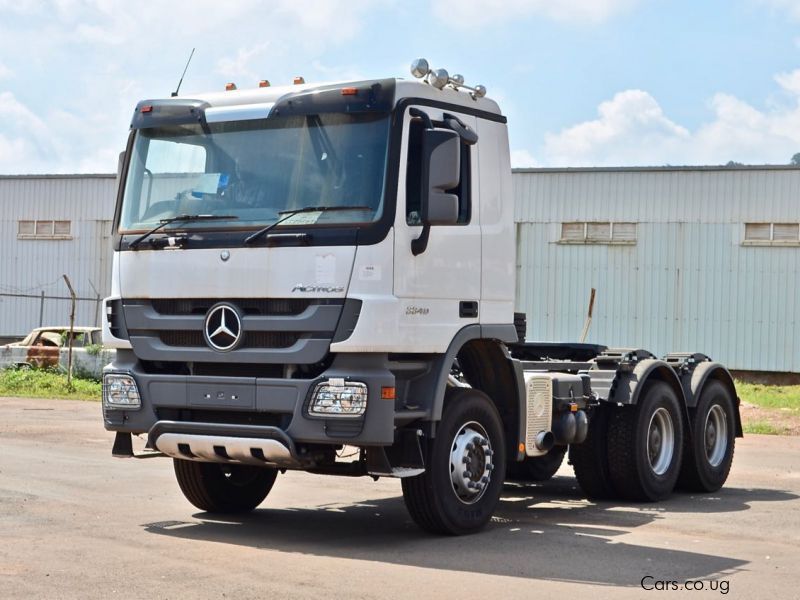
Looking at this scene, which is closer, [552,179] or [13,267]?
[552,179]

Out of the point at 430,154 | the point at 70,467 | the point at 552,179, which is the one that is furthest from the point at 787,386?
the point at 430,154

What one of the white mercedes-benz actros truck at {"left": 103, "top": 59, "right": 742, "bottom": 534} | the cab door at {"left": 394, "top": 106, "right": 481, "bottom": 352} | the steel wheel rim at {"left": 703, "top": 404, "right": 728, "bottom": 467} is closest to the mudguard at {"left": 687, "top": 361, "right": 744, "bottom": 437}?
the steel wheel rim at {"left": 703, "top": 404, "right": 728, "bottom": 467}

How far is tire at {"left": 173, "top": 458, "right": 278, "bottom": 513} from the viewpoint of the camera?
1066 cm

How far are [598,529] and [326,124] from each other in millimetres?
4019

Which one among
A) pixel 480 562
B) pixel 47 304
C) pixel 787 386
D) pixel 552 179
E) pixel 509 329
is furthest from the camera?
pixel 47 304

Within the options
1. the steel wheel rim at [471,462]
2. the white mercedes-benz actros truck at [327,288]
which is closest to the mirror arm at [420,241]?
the white mercedes-benz actros truck at [327,288]

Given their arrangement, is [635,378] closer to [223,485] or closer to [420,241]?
[420,241]

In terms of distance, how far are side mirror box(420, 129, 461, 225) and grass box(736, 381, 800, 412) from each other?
17746 millimetres

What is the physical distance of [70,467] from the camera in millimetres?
13812

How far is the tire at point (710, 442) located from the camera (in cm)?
1314

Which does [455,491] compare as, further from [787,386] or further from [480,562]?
[787,386]

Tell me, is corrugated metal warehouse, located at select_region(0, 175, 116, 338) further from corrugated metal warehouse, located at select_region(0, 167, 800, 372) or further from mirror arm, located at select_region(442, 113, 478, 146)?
mirror arm, located at select_region(442, 113, 478, 146)

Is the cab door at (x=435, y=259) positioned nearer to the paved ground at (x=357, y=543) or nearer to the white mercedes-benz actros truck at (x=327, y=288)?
the white mercedes-benz actros truck at (x=327, y=288)

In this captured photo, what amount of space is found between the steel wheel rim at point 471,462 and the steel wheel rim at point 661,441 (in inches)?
123
